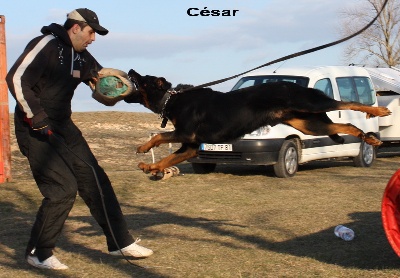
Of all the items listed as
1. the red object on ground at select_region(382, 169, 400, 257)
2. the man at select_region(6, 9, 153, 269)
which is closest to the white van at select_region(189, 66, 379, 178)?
the man at select_region(6, 9, 153, 269)

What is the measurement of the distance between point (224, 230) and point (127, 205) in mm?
2356

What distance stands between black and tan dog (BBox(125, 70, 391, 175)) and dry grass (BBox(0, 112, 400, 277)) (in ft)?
3.29

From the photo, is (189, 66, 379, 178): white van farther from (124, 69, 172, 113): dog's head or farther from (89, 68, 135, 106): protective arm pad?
(89, 68, 135, 106): protective arm pad

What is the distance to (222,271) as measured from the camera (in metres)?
5.69

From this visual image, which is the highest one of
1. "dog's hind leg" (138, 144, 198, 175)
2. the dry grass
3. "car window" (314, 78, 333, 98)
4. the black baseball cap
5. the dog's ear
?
the black baseball cap

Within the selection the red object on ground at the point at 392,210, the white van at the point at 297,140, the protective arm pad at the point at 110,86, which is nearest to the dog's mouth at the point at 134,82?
the protective arm pad at the point at 110,86

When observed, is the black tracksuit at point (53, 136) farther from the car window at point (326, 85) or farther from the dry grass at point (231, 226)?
the car window at point (326, 85)

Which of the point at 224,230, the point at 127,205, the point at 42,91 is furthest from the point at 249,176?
the point at 42,91

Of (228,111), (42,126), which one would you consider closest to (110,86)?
(42,126)

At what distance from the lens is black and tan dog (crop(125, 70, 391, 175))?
19.5ft

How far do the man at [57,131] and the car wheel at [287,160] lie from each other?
18.9 feet

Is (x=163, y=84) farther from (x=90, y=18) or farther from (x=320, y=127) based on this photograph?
(x=320, y=127)

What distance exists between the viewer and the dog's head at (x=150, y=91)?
244 inches

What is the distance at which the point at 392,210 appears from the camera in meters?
5.54
